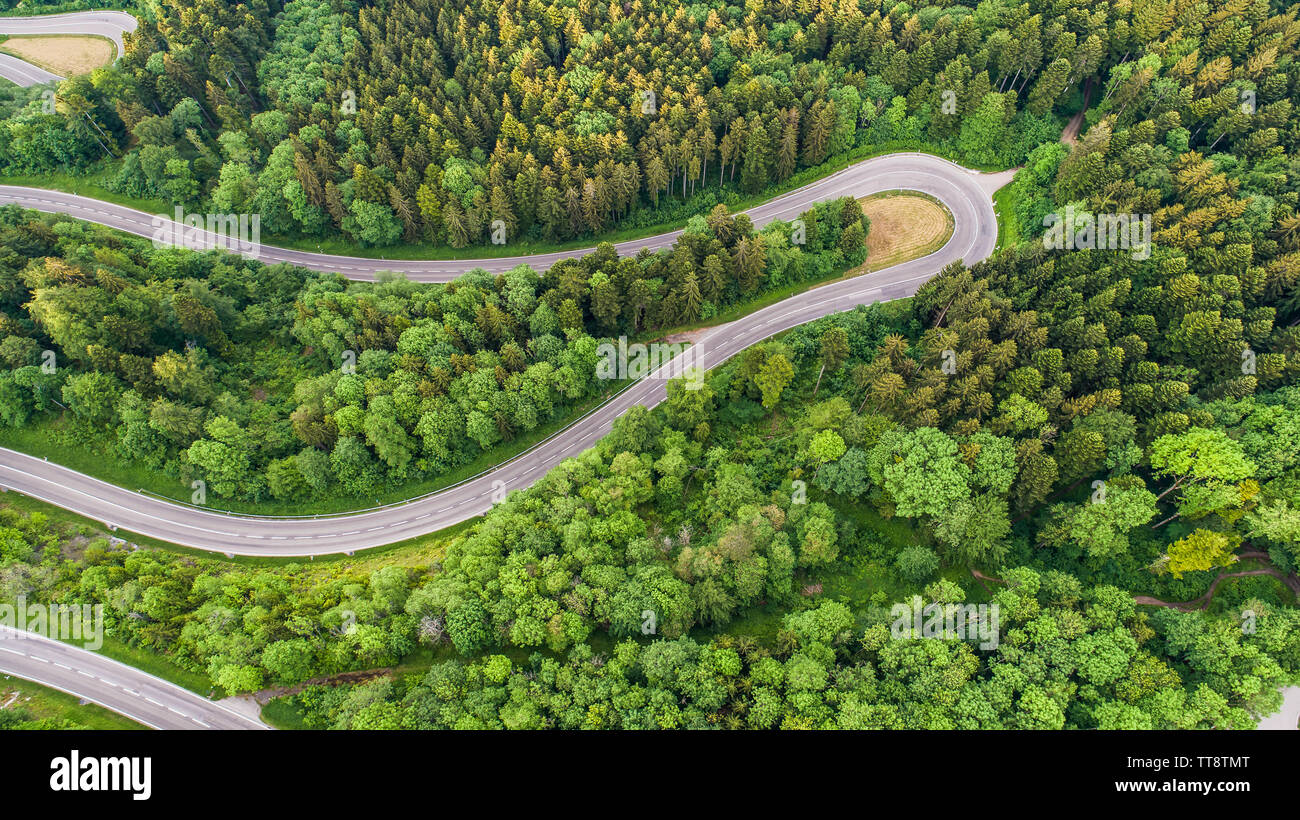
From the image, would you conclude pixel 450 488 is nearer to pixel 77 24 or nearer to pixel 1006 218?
pixel 1006 218

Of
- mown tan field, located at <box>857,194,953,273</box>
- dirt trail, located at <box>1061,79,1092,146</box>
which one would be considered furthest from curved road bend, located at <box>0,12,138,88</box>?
dirt trail, located at <box>1061,79,1092,146</box>

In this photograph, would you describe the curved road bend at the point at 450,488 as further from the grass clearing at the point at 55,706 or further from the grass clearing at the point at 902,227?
the grass clearing at the point at 55,706

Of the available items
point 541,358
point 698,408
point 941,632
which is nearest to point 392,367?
point 541,358

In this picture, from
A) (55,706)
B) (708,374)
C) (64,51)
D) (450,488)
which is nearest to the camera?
(55,706)

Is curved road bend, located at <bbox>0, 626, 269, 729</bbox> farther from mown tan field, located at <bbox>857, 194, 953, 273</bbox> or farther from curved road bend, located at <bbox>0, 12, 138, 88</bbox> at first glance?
curved road bend, located at <bbox>0, 12, 138, 88</bbox>

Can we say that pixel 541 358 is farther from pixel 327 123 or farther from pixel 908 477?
pixel 327 123

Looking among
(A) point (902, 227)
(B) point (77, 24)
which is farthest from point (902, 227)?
(B) point (77, 24)
